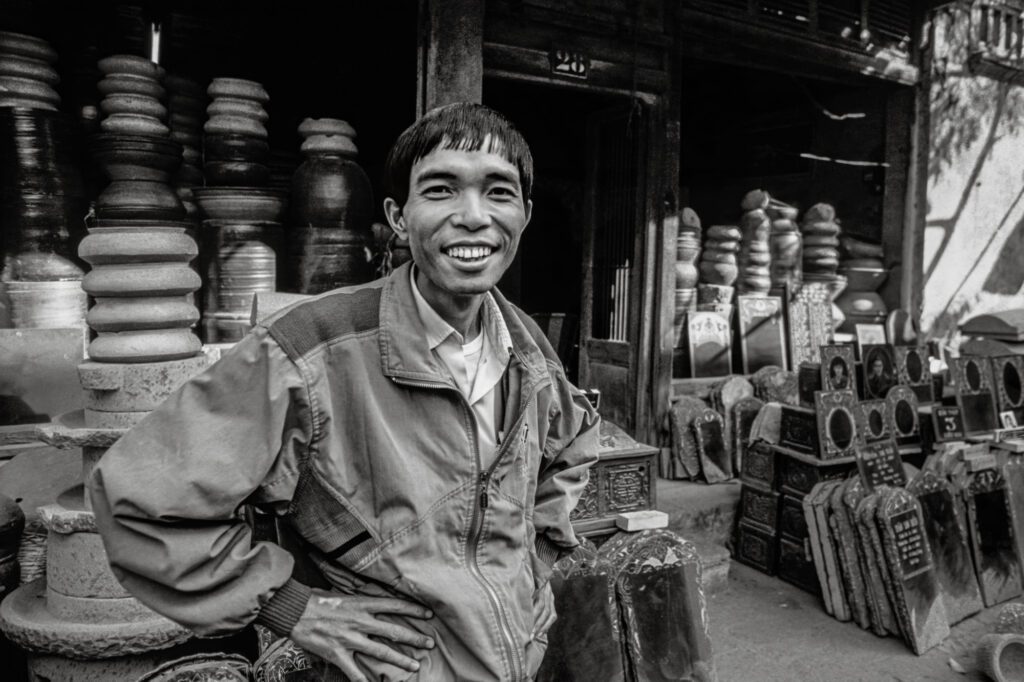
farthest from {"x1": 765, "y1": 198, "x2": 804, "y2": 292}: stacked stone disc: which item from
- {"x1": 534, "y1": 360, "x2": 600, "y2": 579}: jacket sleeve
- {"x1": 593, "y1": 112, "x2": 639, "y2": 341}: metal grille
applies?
{"x1": 534, "y1": 360, "x2": 600, "y2": 579}: jacket sleeve

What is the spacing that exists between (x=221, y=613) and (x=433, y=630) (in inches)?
15.0

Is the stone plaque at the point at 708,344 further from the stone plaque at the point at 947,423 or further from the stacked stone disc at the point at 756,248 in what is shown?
the stone plaque at the point at 947,423

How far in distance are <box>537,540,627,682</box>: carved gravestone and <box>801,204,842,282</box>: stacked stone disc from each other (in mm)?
5062

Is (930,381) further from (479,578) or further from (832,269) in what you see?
(479,578)

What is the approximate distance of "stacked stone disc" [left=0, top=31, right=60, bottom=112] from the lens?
13.3 feet

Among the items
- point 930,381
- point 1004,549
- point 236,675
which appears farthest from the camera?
point 930,381

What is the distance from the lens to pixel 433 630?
1.39 metres

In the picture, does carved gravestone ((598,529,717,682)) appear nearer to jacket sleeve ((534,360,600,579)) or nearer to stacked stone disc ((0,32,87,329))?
jacket sleeve ((534,360,600,579))

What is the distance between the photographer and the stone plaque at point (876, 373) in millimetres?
4996

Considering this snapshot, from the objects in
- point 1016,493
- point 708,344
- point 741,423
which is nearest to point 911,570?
point 1016,493

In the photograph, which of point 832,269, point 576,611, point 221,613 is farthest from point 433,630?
point 832,269

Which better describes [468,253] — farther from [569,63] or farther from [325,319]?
[569,63]

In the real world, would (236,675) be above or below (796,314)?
below

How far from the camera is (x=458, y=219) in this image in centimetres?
146
